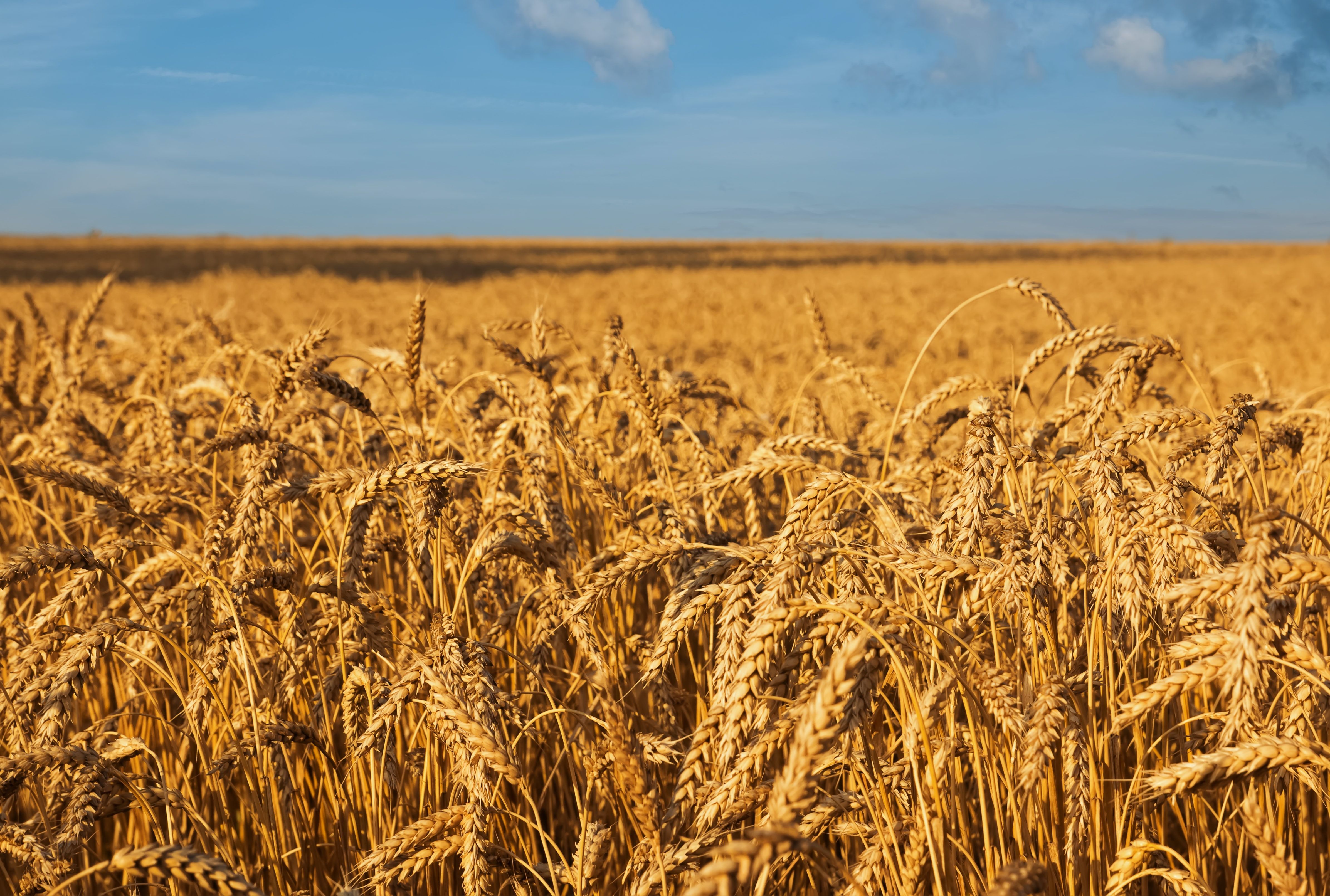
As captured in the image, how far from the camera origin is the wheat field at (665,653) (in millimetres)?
1438

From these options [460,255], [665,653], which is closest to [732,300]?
[665,653]

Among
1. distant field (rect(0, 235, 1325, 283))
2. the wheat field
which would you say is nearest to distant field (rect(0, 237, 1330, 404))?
distant field (rect(0, 235, 1325, 283))

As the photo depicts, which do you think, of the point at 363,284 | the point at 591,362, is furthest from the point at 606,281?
the point at 591,362

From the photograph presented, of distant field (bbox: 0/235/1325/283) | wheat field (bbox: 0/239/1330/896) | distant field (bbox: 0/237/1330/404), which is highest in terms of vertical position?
distant field (bbox: 0/235/1325/283)

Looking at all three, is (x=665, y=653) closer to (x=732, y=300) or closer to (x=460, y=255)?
(x=732, y=300)

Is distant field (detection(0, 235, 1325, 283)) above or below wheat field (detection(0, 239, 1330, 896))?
above

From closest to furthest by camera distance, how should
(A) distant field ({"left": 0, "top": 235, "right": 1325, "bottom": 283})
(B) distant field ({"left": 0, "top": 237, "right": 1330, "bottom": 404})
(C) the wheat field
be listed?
(C) the wheat field
(B) distant field ({"left": 0, "top": 237, "right": 1330, "bottom": 404})
(A) distant field ({"left": 0, "top": 235, "right": 1325, "bottom": 283})

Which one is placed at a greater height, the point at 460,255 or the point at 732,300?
the point at 460,255

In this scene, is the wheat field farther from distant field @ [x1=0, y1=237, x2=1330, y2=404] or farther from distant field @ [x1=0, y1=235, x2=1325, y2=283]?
distant field @ [x1=0, y1=235, x2=1325, y2=283]

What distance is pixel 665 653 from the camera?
163 centimetres

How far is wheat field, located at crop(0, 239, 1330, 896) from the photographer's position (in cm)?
144

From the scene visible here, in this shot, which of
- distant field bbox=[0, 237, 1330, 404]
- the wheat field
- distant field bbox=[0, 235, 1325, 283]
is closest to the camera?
the wheat field

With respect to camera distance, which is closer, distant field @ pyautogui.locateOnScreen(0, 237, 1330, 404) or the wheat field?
the wheat field

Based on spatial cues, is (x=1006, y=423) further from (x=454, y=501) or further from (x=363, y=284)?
(x=363, y=284)
